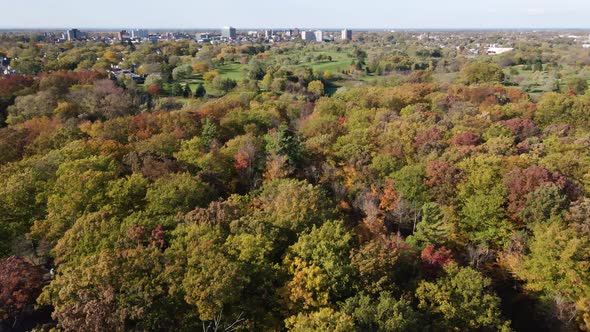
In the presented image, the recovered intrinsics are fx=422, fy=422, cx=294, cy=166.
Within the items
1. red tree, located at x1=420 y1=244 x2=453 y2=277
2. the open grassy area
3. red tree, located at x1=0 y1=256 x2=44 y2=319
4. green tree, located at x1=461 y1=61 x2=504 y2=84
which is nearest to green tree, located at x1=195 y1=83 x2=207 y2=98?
the open grassy area

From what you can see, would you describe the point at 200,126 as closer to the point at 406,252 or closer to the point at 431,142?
the point at 431,142

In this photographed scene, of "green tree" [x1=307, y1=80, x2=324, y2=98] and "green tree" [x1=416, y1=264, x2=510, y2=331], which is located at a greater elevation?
"green tree" [x1=307, y1=80, x2=324, y2=98]

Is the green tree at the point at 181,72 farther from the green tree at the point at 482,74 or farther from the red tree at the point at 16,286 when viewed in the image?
the red tree at the point at 16,286

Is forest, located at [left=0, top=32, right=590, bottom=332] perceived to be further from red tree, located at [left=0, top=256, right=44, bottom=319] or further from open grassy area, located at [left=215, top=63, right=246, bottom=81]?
open grassy area, located at [left=215, top=63, right=246, bottom=81]

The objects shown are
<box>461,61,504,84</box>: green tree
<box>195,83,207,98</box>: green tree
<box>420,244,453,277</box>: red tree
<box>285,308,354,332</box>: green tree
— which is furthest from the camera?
<box>461,61,504,84</box>: green tree

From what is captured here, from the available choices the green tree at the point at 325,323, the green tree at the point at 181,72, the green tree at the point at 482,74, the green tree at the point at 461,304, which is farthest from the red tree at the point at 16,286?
the green tree at the point at 482,74

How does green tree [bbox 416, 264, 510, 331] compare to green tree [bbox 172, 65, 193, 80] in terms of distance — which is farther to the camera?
green tree [bbox 172, 65, 193, 80]

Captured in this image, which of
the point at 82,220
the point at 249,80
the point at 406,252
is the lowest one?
the point at 406,252

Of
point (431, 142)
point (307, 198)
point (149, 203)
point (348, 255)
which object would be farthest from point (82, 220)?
point (431, 142)
